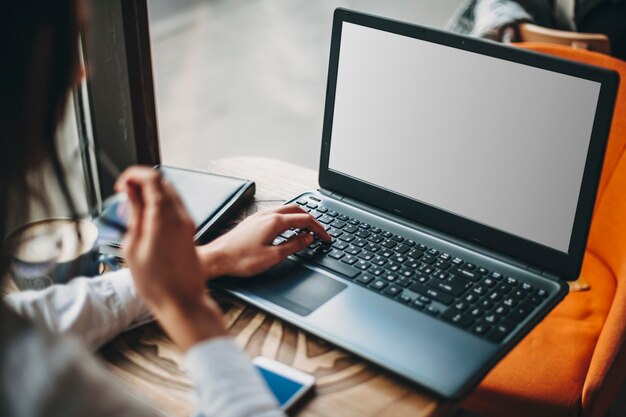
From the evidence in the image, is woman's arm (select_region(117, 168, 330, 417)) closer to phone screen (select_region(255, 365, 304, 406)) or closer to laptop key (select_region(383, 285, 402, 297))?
phone screen (select_region(255, 365, 304, 406))

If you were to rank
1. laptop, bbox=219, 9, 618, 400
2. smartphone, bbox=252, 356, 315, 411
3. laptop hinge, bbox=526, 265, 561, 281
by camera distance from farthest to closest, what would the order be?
laptop hinge, bbox=526, 265, 561, 281 → laptop, bbox=219, 9, 618, 400 → smartphone, bbox=252, 356, 315, 411

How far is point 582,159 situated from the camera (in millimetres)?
963

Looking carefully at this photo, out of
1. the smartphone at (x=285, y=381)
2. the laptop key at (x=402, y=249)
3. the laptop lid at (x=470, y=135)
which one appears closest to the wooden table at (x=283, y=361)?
the smartphone at (x=285, y=381)

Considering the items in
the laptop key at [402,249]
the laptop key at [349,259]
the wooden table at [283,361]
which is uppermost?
the laptop key at [402,249]

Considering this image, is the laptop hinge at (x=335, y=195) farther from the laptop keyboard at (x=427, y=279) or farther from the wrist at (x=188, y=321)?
the wrist at (x=188, y=321)

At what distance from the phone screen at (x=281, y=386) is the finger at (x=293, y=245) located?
0.72ft

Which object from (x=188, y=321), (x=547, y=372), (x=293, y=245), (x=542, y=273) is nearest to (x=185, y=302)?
(x=188, y=321)

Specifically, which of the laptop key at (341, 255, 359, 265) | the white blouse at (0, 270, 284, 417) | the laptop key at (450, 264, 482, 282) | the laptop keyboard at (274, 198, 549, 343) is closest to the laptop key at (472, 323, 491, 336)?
the laptop keyboard at (274, 198, 549, 343)

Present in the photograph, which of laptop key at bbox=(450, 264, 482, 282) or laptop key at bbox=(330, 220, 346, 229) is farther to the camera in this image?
laptop key at bbox=(330, 220, 346, 229)

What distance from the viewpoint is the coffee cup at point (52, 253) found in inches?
37.8

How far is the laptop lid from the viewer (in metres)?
0.97

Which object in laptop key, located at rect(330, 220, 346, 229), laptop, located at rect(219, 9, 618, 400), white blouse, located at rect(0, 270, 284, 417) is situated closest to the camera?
white blouse, located at rect(0, 270, 284, 417)

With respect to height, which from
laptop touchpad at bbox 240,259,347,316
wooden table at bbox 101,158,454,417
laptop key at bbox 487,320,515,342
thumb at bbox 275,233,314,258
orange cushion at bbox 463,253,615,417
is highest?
thumb at bbox 275,233,314,258

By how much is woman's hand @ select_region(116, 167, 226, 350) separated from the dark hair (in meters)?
0.10
